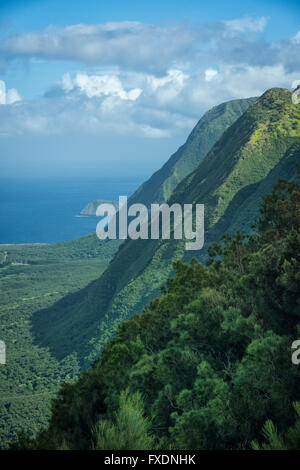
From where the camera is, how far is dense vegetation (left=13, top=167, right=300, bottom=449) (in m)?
11.1

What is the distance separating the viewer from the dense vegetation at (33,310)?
1790 inches

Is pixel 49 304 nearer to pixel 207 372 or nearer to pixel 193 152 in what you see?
pixel 207 372

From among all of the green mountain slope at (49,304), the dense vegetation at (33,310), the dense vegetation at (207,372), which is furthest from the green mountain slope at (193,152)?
the dense vegetation at (207,372)

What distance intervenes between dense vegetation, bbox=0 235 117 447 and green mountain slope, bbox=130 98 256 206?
2889 centimetres

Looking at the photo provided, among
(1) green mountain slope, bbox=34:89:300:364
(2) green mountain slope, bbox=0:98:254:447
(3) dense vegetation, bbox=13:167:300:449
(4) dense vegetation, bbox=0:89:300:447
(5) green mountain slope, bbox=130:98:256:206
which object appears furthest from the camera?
(5) green mountain slope, bbox=130:98:256:206

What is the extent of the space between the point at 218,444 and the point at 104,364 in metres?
8.81

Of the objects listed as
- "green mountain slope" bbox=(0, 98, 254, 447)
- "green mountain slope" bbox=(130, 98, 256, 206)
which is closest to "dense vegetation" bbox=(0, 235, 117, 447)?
"green mountain slope" bbox=(0, 98, 254, 447)

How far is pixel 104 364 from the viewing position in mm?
19062

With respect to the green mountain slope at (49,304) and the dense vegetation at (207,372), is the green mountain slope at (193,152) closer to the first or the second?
the green mountain slope at (49,304)

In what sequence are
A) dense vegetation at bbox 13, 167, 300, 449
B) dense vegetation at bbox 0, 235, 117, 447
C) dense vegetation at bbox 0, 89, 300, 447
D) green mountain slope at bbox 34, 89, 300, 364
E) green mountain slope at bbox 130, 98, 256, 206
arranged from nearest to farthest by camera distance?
dense vegetation at bbox 13, 167, 300, 449, dense vegetation at bbox 0, 235, 117, 447, dense vegetation at bbox 0, 89, 300, 447, green mountain slope at bbox 34, 89, 300, 364, green mountain slope at bbox 130, 98, 256, 206

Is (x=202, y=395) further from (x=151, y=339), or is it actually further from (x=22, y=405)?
(x=22, y=405)

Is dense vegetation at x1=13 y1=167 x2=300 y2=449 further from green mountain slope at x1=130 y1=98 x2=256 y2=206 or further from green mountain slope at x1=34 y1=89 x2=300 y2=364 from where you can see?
green mountain slope at x1=130 y1=98 x2=256 y2=206

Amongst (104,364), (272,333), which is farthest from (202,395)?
(104,364)
